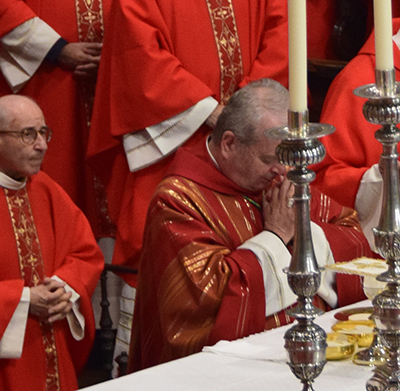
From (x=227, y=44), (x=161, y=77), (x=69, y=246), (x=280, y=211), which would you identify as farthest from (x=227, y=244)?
(x=227, y=44)

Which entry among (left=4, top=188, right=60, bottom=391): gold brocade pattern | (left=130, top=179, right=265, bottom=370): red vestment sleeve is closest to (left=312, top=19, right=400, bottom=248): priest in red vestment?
(left=130, top=179, right=265, bottom=370): red vestment sleeve

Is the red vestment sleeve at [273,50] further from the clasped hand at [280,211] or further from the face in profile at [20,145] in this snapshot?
the clasped hand at [280,211]

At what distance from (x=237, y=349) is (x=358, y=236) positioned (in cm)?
101

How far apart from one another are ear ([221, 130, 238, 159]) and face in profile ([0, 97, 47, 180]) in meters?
0.83

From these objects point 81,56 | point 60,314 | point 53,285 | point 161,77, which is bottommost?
point 60,314

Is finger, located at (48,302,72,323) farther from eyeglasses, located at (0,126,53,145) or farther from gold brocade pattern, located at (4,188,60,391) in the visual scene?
eyeglasses, located at (0,126,53,145)

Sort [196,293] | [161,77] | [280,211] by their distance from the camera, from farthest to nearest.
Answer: [161,77], [280,211], [196,293]

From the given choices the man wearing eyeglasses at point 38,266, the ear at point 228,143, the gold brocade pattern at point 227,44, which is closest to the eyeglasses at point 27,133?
the man wearing eyeglasses at point 38,266

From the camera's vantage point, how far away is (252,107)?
2832mm

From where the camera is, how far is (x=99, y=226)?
426 centimetres

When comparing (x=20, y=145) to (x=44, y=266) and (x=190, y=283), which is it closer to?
(x=44, y=266)

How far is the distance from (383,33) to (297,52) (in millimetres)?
176

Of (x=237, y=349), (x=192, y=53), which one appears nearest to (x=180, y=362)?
(x=237, y=349)

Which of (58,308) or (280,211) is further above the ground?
(280,211)
